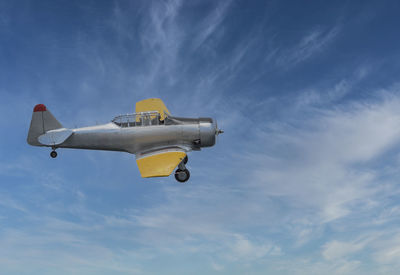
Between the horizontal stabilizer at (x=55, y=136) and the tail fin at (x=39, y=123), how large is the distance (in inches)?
9.0

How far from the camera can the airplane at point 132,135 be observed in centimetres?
1734

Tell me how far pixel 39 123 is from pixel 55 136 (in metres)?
1.07

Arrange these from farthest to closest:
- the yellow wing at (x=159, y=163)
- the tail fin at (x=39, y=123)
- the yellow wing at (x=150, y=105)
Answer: the yellow wing at (x=150, y=105) < the tail fin at (x=39, y=123) < the yellow wing at (x=159, y=163)

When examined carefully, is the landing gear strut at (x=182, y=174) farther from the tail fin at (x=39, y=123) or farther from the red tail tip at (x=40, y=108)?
the red tail tip at (x=40, y=108)

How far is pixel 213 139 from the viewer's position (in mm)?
17688

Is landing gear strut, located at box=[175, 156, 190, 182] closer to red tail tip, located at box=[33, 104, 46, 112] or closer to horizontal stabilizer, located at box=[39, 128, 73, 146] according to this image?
horizontal stabilizer, located at box=[39, 128, 73, 146]

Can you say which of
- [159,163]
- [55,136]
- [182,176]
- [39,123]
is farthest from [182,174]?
[39,123]

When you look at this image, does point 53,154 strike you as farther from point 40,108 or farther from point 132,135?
point 132,135

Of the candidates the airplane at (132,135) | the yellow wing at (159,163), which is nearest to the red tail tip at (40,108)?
the airplane at (132,135)

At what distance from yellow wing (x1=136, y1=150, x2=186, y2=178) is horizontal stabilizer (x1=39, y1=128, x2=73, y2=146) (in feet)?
12.9

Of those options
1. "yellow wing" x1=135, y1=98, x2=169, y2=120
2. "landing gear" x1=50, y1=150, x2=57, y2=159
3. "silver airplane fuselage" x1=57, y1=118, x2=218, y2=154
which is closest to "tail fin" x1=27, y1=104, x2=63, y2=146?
"landing gear" x1=50, y1=150, x2=57, y2=159

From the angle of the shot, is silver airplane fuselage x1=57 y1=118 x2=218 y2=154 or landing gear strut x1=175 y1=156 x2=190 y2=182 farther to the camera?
silver airplane fuselage x1=57 y1=118 x2=218 y2=154

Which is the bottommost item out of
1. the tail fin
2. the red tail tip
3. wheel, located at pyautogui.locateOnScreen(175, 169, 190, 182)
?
wheel, located at pyautogui.locateOnScreen(175, 169, 190, 182)

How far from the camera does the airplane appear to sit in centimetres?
1734
